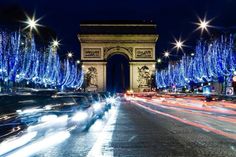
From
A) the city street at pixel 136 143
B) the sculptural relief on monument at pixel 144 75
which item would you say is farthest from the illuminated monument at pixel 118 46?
the city street at pixel 136 143

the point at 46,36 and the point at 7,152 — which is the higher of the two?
the point at 46,36

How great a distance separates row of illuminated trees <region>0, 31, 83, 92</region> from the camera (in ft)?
202

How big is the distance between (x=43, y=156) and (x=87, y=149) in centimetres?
166

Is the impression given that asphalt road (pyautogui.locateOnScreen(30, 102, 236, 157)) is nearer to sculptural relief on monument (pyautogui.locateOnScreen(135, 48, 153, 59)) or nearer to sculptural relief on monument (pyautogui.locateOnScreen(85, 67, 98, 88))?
sculptural relief on monument (pyautogui.locateOnScreen(85, 67, 98, 88))

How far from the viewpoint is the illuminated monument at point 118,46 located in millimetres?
122625

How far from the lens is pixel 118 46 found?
12481 centimetres

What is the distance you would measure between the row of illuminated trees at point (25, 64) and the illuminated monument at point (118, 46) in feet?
68.9

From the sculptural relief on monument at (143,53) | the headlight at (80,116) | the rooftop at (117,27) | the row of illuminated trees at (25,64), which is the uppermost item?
the rooftop at (117,27)

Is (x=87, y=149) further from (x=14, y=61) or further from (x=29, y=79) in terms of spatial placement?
(x=29, y=79)

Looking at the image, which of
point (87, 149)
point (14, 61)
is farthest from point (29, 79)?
point (87, 149)

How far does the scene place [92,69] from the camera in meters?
124

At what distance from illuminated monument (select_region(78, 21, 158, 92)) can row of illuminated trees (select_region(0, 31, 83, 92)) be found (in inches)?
827

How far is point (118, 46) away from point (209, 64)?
4943cm

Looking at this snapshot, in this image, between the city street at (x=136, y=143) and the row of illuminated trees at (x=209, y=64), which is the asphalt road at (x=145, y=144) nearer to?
the city street at (x=136, y=143)
